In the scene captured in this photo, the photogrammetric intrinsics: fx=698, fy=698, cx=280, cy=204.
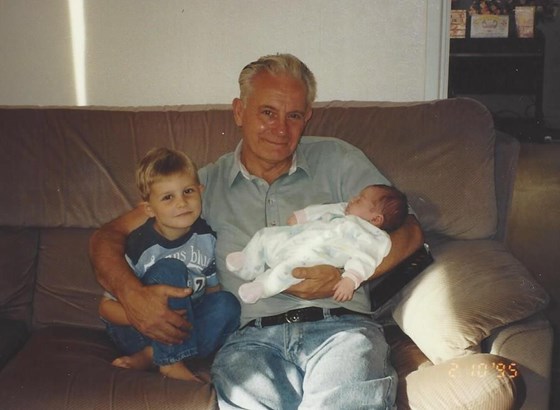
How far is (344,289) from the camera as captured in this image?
65.5 inches

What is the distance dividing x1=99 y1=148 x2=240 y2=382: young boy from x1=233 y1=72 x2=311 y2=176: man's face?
0.64 feet

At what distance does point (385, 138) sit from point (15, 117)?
111 centimetres

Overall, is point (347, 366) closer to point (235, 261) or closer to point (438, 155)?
point (235, 261)

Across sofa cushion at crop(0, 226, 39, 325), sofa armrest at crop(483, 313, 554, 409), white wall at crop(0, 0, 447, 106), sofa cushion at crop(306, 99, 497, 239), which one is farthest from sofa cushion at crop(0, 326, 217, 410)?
white wall at crop(0, 0, 447, 106)

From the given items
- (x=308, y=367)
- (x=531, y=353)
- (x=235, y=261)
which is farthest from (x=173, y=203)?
(x=531, y=353)

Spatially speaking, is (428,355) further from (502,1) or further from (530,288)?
(502,1)

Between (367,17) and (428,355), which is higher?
(367,17)

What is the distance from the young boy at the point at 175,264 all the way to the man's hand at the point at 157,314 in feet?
0.06

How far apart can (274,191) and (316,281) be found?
11.6 inches

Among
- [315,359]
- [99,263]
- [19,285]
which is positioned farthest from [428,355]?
[19,285]

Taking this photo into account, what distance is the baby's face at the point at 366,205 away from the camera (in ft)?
5.73

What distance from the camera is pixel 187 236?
1.83 metres

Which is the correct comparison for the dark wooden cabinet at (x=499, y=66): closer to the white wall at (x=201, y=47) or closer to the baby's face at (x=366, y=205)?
the white wall at (x=201, y=47)

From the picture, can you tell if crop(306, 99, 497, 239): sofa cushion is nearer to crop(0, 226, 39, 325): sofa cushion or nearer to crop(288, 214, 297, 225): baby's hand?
crop(288, 214, 297, 225): baby's hand
